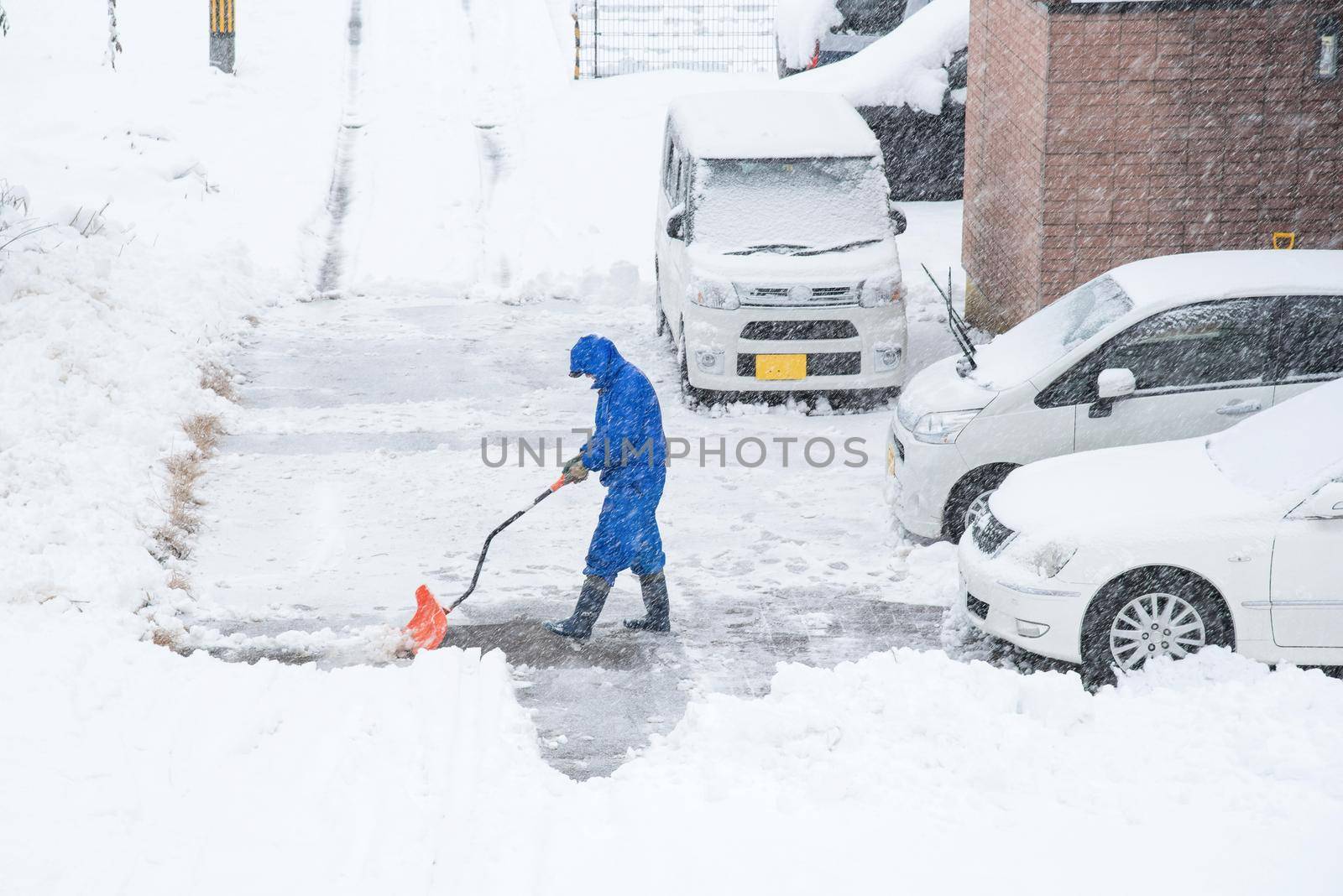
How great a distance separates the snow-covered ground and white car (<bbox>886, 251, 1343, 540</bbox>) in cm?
58

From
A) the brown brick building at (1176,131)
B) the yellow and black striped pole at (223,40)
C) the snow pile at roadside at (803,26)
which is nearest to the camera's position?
the brown brick building at (1176,131)

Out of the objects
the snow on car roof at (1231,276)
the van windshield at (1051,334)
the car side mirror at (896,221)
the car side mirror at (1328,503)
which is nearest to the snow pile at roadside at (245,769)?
the car side mirror at (1328,503)

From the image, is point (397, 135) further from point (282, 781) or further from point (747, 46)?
point (282, 781)

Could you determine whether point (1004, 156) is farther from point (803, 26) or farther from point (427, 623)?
point (427, 623)

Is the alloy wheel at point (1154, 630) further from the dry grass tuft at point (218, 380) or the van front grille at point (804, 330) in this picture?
the dry grass tuft at point (218, 380)

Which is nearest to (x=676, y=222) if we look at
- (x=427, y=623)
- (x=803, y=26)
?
(x=427, y=623)

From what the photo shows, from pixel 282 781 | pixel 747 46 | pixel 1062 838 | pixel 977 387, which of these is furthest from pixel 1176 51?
pixel 747 46

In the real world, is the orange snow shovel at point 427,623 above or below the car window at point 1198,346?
below

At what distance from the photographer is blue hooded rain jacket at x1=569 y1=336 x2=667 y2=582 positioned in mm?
7559

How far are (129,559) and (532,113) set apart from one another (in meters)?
13.6

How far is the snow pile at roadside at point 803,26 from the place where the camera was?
18.4 m

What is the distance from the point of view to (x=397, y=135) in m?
19.8

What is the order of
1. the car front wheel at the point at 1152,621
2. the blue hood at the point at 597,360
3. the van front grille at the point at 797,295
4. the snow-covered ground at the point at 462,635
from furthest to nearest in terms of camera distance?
the van front grille at the point at 797,295 → the blue hood at the point at 597,360 → the car front wheel at the point at 1152,621 → the snow-covered ground at the point at 462,635

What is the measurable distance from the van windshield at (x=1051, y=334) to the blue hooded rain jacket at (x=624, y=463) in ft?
7.89
